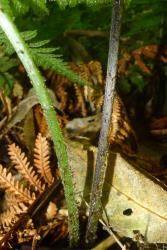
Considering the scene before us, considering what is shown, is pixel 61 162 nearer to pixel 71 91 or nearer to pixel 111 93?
pixel 111 93

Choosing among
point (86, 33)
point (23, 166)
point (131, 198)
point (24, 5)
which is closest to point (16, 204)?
point (23, 166)

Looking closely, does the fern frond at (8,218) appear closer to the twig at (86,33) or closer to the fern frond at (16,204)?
the fern frond at (16,204)

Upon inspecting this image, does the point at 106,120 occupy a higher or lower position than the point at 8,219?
higher

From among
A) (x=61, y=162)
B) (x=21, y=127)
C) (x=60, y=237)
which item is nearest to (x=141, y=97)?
(x=21, y=127)

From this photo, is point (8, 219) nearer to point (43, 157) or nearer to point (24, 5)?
point (43, 157)

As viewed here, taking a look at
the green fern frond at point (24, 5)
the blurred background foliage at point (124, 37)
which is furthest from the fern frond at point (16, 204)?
the blurred background foliage at point (124, 37)

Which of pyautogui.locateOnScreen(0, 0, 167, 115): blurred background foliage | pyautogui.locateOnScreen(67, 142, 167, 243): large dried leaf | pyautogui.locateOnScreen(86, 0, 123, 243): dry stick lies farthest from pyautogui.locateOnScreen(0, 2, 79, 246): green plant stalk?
pyautogui.locateOnScreen(0, 0, 167, 115): blurred background foliage
